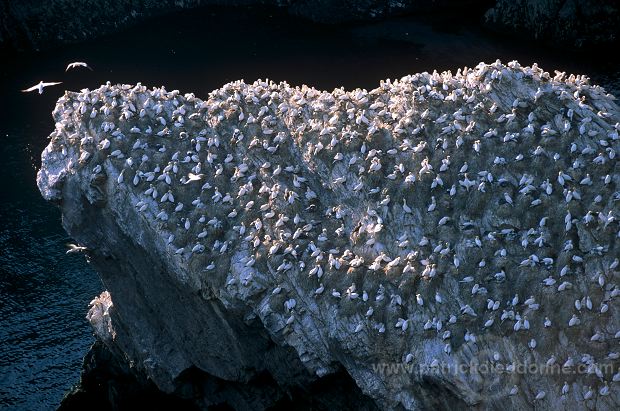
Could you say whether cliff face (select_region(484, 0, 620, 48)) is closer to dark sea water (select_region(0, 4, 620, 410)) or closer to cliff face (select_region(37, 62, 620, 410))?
dark sea water (select_region(0, 4, 620, 410))

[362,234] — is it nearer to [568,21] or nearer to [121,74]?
[121,74]

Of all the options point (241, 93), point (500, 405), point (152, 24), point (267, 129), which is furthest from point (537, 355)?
point (152, 24)

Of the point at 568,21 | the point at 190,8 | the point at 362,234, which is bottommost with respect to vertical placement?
the point at 190,8

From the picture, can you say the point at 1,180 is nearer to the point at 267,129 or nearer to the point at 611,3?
the point at 267,129

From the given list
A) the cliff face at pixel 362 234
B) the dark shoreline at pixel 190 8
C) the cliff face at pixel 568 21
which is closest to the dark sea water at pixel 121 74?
the dark shoreline at pixel 190 8

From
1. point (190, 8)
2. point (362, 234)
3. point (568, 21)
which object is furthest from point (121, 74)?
point (362, 234)

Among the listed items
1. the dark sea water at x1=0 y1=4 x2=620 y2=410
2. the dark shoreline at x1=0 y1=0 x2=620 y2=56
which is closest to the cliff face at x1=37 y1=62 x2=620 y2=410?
the dark sea water at x1=0 y1=4 x2=620 y2=410
